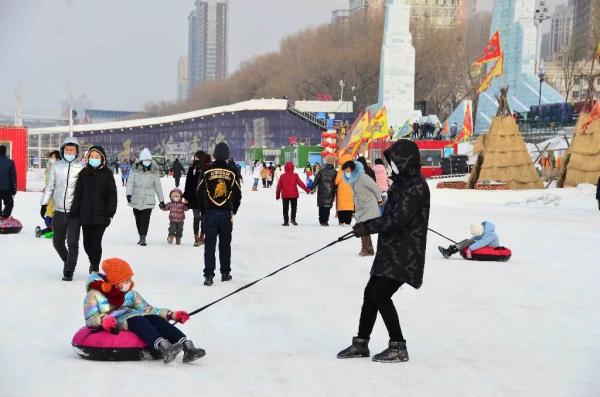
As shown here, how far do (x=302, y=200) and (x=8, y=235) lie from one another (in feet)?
52.9

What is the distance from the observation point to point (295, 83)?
123000 millimetres

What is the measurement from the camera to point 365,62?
4392 inches

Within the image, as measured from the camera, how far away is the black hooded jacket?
29.9 ft

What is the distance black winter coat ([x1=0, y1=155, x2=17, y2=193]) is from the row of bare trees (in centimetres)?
7928

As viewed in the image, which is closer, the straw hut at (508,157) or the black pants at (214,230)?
the black pants at (214,230)

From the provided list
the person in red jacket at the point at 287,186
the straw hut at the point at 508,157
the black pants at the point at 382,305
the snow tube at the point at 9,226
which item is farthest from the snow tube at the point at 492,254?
the straw hut at the point at 508,157

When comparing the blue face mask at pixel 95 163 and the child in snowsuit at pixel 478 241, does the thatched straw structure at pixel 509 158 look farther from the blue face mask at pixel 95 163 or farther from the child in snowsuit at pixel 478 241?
the blue face mask at pixel 95 163

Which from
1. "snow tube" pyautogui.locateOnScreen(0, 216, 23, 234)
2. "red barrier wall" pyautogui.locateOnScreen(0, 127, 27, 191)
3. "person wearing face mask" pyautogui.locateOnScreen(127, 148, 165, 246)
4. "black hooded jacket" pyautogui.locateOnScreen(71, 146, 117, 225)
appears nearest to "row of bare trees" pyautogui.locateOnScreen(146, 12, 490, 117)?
"red barrier wall" pyautogui.locateOnScreen(0, 127, 27, 191)

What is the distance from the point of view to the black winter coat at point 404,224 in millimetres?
5586

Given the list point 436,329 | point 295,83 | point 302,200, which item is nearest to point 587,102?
point 302,200

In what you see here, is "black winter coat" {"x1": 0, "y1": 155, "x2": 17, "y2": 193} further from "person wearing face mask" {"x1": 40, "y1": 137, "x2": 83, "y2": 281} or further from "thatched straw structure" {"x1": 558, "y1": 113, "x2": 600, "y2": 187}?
"thatched straw structure" {"x1": 558, "y1": 113, "x2": 600, "y2": 187}

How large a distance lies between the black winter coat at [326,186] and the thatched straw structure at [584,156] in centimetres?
1272

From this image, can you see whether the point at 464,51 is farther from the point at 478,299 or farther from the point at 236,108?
the point at 478,299

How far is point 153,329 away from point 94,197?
388 centimetres
